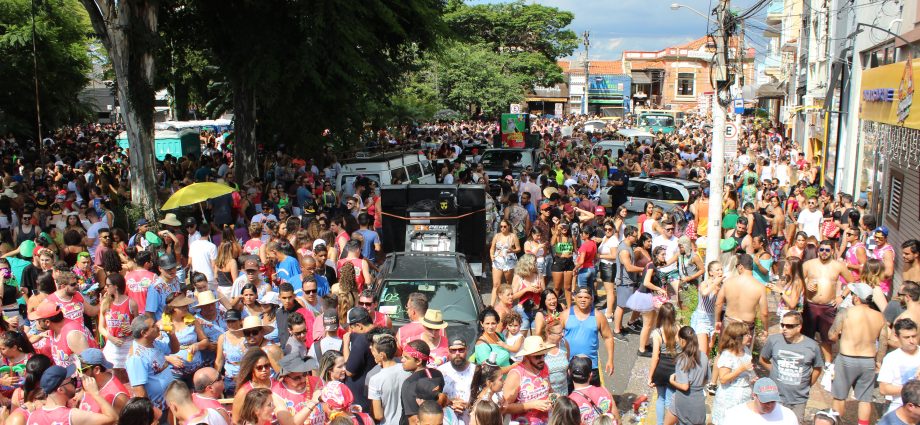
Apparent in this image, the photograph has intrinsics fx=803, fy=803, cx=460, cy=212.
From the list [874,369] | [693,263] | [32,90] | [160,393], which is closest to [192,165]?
[32,90]

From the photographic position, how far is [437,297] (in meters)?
8.72

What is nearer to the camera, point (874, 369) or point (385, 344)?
point (385, 344)

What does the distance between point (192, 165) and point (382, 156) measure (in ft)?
25.1

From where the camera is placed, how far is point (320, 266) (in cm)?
993

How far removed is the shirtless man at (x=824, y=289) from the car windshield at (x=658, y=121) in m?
45.4

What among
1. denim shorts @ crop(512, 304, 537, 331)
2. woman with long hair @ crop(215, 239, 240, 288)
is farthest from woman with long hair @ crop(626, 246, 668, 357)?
woman with long hair @ crop(215, 239, 240, 288)

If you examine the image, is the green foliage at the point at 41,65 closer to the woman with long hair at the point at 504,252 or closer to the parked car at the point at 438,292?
the woman with long hair at the point at 504,252

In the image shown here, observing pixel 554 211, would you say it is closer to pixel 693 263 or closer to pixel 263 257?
pixel 693 263

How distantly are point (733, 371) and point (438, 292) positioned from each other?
3366 mm

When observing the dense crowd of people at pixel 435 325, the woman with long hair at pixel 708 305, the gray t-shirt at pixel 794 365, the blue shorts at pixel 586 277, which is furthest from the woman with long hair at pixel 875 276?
the blue shorts at pixel 586 277

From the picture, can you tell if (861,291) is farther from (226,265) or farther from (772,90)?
(772,90)

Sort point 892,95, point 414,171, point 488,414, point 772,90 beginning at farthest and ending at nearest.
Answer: point 772,90 < point 414,171 < point 892,95 < point 488,414

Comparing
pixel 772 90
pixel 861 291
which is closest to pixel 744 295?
pixel 861 291

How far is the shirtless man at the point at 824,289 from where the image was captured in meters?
8.81
